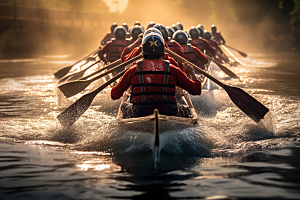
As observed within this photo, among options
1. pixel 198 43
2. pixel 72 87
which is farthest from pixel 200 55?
pixel 72 87

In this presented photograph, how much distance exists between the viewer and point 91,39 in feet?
176

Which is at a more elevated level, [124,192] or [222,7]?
[222,7]

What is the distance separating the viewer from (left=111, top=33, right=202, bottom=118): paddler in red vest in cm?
575

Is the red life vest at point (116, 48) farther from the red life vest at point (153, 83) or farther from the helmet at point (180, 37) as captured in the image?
the red life vest at point (153, 83)

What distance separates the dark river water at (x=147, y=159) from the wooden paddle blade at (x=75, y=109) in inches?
9.4

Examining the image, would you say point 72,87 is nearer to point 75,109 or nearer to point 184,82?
point 75,109

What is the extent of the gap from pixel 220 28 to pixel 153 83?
6645 centimetres

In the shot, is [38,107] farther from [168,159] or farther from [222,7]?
[222,7]

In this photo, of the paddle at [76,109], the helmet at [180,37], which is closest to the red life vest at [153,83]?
the paddle at [76,109]

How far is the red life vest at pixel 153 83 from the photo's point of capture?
5.74 meters

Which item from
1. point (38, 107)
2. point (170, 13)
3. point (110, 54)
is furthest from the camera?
point (170, 13)

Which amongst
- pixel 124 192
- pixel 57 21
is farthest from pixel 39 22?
pixel 124 192

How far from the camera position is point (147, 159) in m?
A: 5.54

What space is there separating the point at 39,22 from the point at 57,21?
4.57 meters
